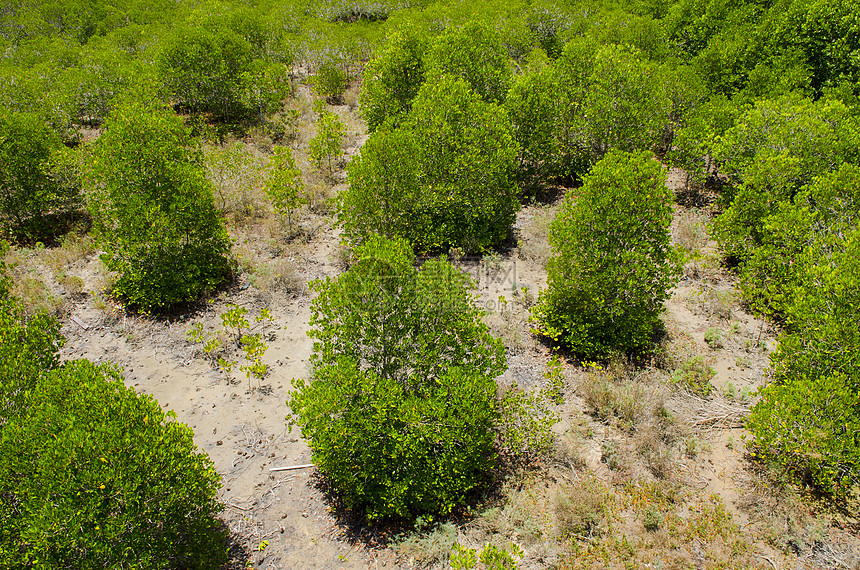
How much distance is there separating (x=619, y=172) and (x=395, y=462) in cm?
580

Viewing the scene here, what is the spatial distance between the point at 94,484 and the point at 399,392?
3096 millimetres

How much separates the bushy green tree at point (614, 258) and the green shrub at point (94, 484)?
5.98 meters

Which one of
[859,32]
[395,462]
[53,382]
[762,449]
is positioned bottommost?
[762,449]

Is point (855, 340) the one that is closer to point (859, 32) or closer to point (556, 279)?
point (556, 279)

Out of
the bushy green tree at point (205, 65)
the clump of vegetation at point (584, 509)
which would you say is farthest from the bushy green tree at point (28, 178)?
the clump of vegetation at point (584, 509)

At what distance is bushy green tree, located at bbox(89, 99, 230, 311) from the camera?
9641 mm

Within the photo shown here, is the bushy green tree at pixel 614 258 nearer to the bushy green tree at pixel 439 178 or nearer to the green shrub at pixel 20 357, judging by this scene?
the bushy green tree at pixel 439 178

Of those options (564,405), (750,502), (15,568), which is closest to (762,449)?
(750,502)

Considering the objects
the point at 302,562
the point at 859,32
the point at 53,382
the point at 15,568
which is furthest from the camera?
the point at 859,32

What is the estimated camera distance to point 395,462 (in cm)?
620

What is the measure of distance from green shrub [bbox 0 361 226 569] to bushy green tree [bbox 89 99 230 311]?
14.7 ft

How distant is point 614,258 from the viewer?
336 inches

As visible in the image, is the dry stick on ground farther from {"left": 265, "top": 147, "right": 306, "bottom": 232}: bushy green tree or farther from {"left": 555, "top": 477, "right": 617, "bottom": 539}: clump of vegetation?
→ {"left": 265, "top": 147, "right": 306, "bottom": 232}: bushy green tree

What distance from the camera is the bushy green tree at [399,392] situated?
6.07m
